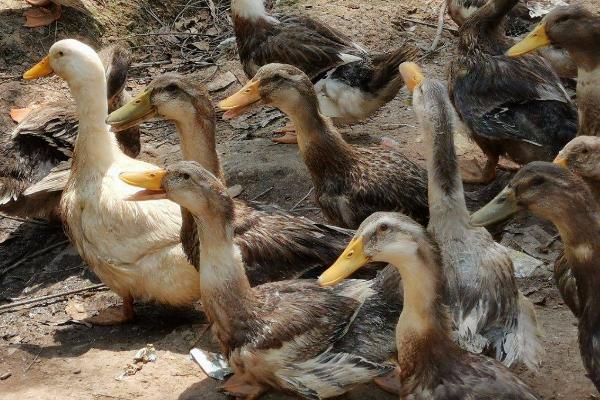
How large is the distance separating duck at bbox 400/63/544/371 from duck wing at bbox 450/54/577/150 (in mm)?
1422

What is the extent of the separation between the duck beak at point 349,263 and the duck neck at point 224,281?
2.09 feet

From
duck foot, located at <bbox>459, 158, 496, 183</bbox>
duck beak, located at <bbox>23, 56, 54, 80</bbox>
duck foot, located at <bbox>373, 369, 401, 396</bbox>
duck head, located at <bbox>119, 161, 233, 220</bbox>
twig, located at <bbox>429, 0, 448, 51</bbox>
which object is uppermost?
duck beak, located at <bbox>23, 56, 54, 80</bbox>

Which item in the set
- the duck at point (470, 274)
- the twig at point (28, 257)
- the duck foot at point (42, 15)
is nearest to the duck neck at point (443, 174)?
the duck at point (470, 274)

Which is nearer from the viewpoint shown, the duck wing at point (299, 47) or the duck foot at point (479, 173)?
the duck foot at point (479, 173)

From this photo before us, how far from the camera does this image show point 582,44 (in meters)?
6.04

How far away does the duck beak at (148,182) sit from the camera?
15.7 ft

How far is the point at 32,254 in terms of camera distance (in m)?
6.78

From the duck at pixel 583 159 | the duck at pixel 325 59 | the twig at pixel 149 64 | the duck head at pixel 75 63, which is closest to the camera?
the duck at pixel 583 159

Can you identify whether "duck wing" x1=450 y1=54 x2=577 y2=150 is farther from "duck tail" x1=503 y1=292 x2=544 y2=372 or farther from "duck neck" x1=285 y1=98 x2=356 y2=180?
"duck tail" x1=503 y1=292 x2=544 y2=372

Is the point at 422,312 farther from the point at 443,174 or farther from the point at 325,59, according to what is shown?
the point at 325,59

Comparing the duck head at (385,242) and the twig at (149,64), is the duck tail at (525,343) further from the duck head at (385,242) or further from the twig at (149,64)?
the twig at (149,64)

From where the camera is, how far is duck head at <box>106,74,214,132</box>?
549 centimetres

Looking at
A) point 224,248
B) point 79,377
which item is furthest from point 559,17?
point 79,377

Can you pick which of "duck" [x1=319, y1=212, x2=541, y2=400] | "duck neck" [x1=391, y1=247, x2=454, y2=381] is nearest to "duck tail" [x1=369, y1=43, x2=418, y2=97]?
"duck" [x1=319, y1=212, x2=541, y2=400]
